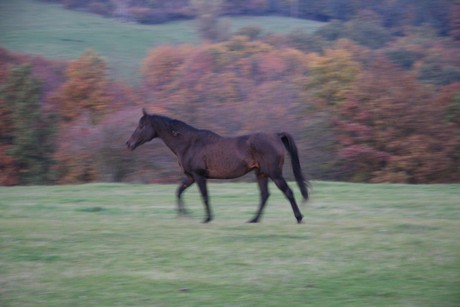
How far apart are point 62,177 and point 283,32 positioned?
→ 33.8m

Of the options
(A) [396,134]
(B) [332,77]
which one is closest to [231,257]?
(A) [396,134]

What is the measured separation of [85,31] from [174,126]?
166 feet

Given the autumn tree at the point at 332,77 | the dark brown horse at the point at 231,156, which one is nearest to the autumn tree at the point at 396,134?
the autumn tree at the point at 332,77

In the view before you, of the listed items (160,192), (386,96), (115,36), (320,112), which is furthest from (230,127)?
(115,36)

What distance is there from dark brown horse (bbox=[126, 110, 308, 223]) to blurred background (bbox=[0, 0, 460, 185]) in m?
11.7

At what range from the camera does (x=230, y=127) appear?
25375 mm

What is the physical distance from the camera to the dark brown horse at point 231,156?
1034 cm

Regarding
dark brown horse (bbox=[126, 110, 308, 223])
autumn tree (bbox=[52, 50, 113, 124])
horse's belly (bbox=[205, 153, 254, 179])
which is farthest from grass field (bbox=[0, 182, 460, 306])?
autumn tree (bbox=[52, 50, 113, 124])

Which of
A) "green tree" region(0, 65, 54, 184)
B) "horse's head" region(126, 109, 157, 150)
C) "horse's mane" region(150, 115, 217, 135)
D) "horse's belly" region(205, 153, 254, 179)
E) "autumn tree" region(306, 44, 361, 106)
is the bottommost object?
"green tree" region(0, 65, 54, 184)

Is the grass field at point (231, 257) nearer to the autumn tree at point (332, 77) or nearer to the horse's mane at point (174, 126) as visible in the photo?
the horse's mane at point (174, 126)

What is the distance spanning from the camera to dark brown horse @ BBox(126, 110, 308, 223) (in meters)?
10.3

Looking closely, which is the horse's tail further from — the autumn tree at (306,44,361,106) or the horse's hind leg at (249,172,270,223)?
the autumn tree at (306,44,361,106)

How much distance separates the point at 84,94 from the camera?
1389 inches

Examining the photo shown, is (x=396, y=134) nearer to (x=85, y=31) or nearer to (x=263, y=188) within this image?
(x=263, y=188)
